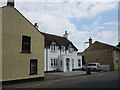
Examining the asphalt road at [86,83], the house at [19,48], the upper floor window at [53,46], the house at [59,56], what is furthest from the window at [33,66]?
the upper floor window at [53,46]

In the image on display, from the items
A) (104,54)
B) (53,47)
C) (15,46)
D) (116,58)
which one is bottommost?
(116,58)

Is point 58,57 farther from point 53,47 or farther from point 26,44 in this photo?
point 26,44

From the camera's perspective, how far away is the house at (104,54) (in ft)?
164

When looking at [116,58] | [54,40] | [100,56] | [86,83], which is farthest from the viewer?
[100,56]

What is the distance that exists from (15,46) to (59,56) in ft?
61.8

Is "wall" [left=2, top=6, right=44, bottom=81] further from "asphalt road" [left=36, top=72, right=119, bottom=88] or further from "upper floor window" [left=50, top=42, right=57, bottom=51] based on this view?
"upper floor window" [left=50, top=42, right=57, bottom=51]

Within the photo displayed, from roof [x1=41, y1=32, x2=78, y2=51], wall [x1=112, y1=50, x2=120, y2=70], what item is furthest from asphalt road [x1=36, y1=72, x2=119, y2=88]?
wall [x1=112, y1=50, x2=120, y2=70]

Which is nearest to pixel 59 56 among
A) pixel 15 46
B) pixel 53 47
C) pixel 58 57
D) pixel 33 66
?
pixel 58 57

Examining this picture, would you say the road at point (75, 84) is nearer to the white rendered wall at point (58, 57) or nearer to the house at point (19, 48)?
the house at point (19, 48)

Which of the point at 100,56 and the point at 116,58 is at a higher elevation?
the point at 100,56

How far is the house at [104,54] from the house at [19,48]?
101 feet

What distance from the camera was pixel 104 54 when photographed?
51594 mm

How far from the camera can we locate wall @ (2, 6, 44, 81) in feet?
63.1

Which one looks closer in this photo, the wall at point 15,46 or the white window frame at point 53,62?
the wall at point 15,46
